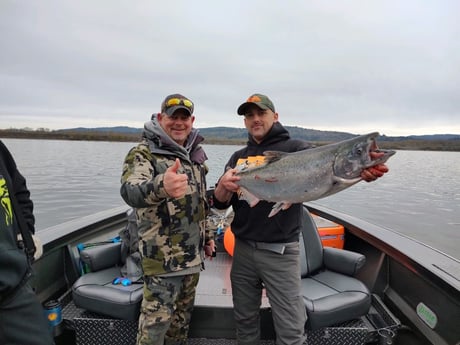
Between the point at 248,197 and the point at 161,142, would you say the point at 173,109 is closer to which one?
the point at 161,142

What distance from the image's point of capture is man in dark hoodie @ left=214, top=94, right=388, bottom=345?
256cm

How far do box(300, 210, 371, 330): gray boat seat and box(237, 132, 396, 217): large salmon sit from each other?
1210mm

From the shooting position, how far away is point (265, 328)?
10.2ft

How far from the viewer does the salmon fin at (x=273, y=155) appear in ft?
8.44

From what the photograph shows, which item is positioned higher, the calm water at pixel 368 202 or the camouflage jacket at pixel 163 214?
the camouflage jacket at pixel 163 214

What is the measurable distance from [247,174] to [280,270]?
853 millimetres

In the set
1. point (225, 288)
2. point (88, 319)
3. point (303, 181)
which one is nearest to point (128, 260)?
point (88, 319)

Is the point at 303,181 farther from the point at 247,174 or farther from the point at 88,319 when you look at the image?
the point at 88,319

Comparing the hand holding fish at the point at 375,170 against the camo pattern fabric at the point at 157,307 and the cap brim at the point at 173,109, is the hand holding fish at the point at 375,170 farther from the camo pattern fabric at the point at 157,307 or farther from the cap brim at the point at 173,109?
the camo pattern fabric at the point at 157,307

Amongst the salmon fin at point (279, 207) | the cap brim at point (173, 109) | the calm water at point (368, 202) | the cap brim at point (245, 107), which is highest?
the cap brim at point (245, 107)

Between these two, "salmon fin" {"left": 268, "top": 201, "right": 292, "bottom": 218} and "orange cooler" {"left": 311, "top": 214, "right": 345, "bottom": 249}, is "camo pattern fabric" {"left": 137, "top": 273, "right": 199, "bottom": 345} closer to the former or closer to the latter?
"salmon fin" {"left": 268, "top": 201, "right": 292, "bottom": 218}

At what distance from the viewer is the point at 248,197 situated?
2686mm

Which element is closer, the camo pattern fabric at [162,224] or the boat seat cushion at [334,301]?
the camo pattern fabric at [162,224]

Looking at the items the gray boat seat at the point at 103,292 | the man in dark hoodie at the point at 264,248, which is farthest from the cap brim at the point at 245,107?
the gray boat seat at the point at 103,292
